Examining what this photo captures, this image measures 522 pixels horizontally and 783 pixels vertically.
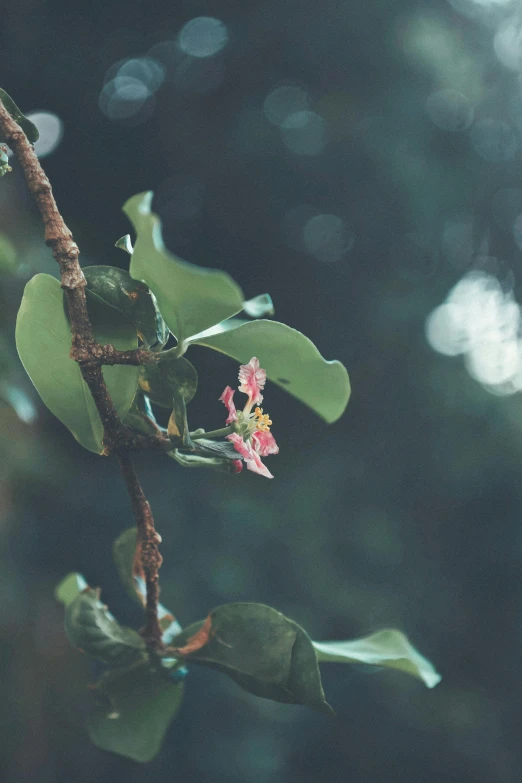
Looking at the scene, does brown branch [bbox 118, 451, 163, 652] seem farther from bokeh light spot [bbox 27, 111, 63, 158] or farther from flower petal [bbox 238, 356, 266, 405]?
bokeh light spot [bbox 27, 111, 63, 158]

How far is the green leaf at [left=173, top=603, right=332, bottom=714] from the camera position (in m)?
0.28

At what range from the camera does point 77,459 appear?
1.32m

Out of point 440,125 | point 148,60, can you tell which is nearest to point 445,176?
point 440,125

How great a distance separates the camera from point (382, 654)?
0.35 m

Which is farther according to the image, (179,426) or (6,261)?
(6,261)

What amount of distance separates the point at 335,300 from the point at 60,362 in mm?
1132

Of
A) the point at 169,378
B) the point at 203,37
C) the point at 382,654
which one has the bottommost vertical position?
the point at 382,654

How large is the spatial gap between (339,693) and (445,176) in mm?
1028

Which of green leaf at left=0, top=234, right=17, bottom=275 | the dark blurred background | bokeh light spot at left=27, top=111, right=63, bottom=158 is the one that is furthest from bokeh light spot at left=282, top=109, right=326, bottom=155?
green leaf at left=0, top=234, right=17, bottom=275

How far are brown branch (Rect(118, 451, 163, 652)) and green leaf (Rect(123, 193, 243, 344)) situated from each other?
6cm

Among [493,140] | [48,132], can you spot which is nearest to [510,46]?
[493,140]

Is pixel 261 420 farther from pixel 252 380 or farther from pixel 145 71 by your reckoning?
pixel 145 71

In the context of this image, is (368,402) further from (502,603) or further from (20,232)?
(20,232)

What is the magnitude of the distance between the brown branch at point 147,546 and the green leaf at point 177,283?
0.06m
